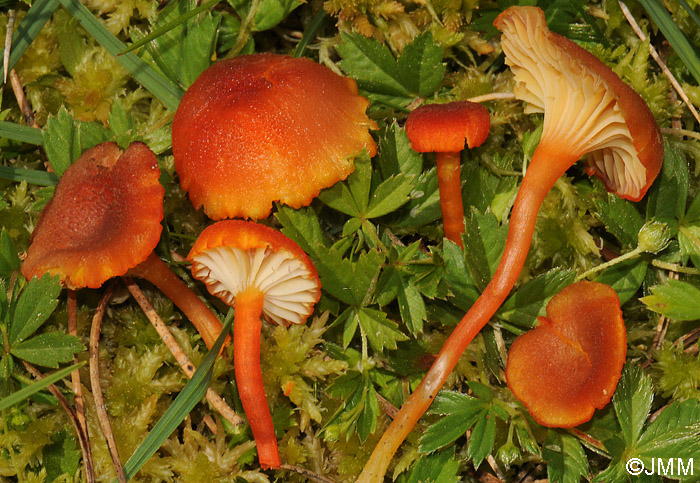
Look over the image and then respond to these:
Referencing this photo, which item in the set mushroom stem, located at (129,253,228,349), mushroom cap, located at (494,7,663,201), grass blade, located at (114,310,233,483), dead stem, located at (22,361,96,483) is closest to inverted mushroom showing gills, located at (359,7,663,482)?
mushroom cap, located at (494,7,663,201)

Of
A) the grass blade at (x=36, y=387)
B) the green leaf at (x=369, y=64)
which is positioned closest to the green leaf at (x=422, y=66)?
the green leaf at (x=369, y=64)

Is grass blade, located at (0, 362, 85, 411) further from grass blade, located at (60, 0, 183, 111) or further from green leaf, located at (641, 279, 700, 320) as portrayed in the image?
green leaf, located at (641, 279, 700, 320)

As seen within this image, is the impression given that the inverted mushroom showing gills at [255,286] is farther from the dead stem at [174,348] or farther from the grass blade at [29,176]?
the grass blade at [29,176]

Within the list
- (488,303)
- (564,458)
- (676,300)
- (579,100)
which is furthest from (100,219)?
(676,300)

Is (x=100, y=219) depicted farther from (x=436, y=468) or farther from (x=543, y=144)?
(x=543, y=144)

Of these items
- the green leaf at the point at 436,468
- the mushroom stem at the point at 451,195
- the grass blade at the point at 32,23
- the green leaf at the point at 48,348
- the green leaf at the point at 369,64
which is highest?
the grass blade at the point at 32,23

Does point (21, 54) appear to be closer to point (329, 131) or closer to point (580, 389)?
point (329, 131)
